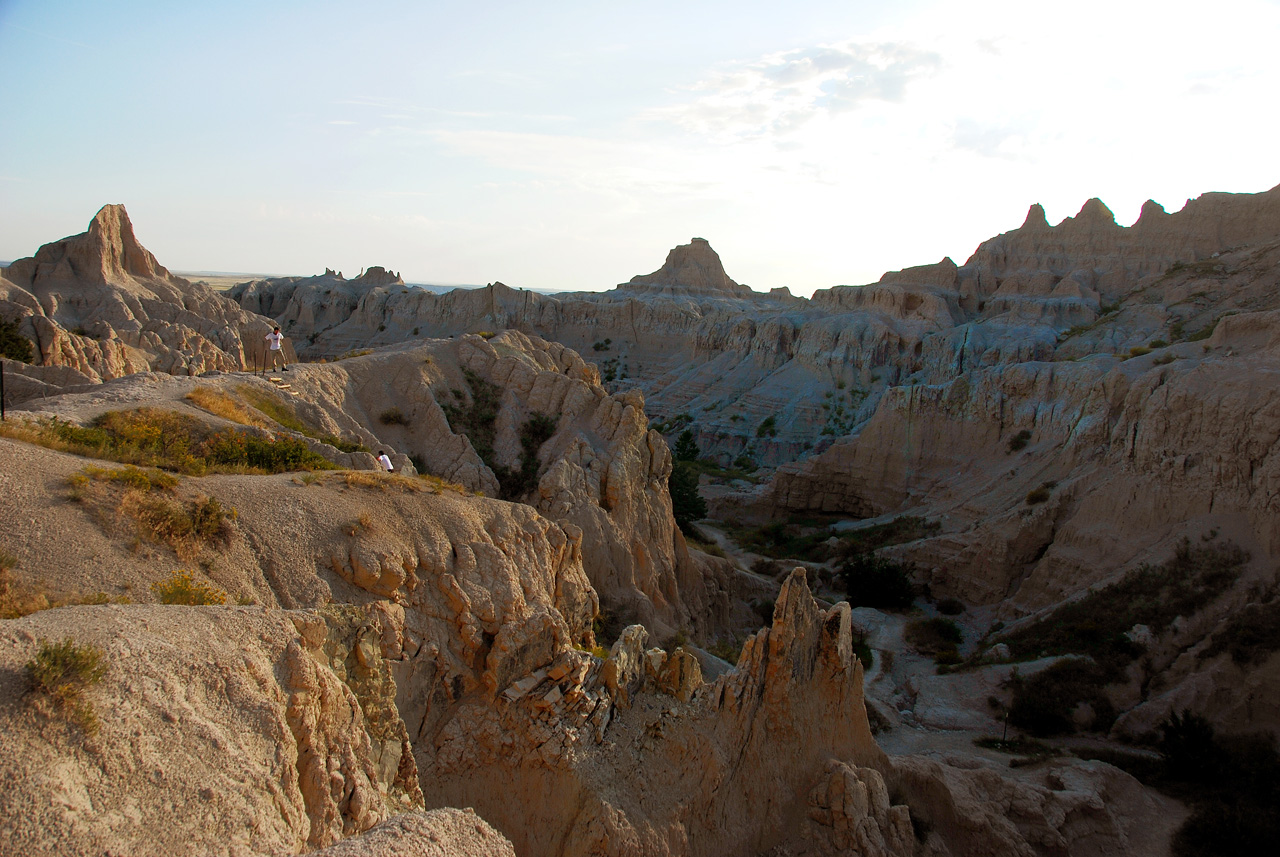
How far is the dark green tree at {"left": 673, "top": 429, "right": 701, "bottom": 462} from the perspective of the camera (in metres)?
66.6

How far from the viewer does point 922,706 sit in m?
26.1

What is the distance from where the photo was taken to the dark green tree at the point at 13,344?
27666 mm

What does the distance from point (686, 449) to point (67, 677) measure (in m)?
61.6

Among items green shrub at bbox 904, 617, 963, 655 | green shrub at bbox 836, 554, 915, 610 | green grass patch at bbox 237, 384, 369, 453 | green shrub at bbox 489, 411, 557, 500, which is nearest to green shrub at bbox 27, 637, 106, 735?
green grass patch at bbox 237, 384, 369, 453

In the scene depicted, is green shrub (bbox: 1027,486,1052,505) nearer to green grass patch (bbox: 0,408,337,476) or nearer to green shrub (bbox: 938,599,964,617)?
green shrub (bbox: 938,599,964,617)

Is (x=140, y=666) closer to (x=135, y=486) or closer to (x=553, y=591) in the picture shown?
(x=135, y=486)

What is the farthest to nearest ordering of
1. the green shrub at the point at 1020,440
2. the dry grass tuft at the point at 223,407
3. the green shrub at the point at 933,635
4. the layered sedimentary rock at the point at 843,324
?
the layered sedimentary rock at the point at 843,324 < the green shrub at the point at 1020,440 < the green shrub at the point at 933,635 < the dry grass tuft at the point at 223,407

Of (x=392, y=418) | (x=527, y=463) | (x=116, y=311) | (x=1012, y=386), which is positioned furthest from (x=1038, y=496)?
(x=116, y=311)

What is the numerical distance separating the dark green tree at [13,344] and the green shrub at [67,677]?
27.3 meters

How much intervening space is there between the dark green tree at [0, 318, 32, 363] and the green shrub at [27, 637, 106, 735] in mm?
27324

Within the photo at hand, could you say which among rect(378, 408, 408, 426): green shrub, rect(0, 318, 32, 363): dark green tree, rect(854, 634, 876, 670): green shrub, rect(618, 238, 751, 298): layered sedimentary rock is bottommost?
rect(854, 634, 876, 670): green shrub

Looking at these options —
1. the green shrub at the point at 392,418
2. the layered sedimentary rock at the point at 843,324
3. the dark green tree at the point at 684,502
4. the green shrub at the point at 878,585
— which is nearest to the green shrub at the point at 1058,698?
the green shrub at the point at 878,585

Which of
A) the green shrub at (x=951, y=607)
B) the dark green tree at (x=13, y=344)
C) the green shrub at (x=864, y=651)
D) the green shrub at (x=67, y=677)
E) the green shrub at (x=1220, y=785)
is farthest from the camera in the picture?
the green shrub at (x=951, y=607)

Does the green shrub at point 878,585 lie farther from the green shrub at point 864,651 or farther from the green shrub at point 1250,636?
the green shrub at point 1250,636
